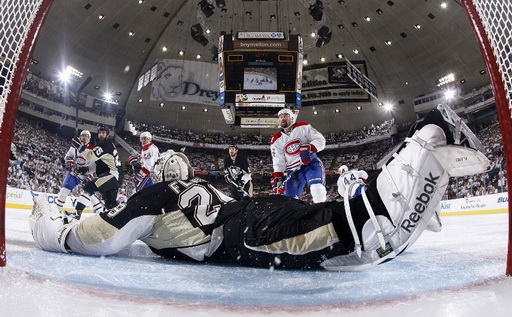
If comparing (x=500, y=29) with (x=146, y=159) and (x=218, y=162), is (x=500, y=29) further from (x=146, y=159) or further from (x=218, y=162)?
(x=218, y=162)

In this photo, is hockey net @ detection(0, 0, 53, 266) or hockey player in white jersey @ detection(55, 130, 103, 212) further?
hockey player in white jersey @ detection(55, 130, 103, 212)

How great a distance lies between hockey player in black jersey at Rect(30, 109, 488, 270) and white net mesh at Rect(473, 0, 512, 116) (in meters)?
0.37

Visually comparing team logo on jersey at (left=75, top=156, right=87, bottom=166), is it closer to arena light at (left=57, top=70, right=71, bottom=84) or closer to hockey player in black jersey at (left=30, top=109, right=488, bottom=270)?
hockey player in black jersey at (left=30, top=109, right=488, bottom=270)

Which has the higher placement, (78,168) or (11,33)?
(11,33)

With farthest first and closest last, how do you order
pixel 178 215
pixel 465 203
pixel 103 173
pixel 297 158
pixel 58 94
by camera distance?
1. pixel 58 94
2. pixel 465 203
3. pixel 103 173
4. pixel 297 158
5. pixel 178 215

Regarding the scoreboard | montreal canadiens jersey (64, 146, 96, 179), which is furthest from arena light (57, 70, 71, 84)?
montreal canadiens jersey (64, 146, 96, 179)

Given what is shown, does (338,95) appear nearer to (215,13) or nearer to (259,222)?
(215,13)

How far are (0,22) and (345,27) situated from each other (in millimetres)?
20103

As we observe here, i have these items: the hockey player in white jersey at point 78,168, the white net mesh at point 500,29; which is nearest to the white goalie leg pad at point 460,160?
the white net mesh at point 500,29

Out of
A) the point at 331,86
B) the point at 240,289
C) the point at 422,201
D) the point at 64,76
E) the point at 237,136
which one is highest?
the point at 331,86

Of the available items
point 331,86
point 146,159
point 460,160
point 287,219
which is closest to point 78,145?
point 146,159

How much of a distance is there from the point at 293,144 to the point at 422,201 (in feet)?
9.24

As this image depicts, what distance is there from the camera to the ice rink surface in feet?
2.60

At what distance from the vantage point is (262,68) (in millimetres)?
11312
